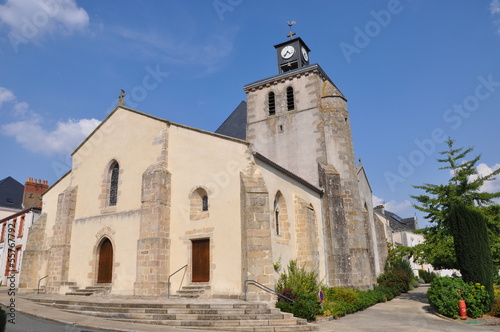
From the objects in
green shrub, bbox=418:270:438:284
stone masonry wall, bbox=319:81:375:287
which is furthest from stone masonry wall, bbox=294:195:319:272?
green shrub, bbox=418:270:438:284

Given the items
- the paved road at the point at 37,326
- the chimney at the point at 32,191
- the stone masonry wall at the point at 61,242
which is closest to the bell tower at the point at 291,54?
the stone masonry wall at the point at 61,242

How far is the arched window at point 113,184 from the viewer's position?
16.4 metres

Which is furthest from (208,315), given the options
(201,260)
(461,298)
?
(461,298)

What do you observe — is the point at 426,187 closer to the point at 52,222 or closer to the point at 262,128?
the point at 262,128

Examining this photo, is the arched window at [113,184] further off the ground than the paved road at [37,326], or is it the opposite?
the arched window at [113,184]

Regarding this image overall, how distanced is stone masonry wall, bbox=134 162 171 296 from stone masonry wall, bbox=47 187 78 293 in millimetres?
4994

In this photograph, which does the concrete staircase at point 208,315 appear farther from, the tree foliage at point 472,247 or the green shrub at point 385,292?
the green shrub at point 385,292

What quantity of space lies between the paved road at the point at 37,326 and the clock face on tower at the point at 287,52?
19559 mm

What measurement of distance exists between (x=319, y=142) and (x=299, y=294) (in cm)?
1008

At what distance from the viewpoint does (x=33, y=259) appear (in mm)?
17438

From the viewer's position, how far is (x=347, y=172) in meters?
19.0

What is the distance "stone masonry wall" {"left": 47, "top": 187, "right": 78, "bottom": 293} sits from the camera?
15836 mm

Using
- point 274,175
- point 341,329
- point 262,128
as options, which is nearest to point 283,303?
point 341,329

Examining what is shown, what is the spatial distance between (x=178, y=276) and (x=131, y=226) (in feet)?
9.95
